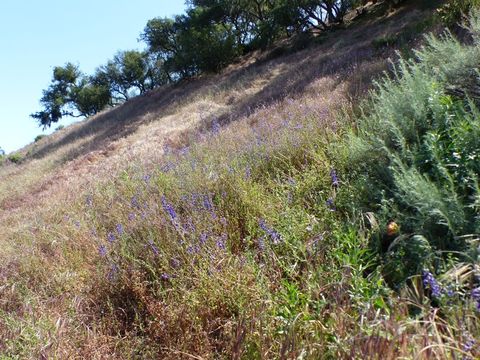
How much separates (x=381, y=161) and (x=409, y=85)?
98 centimetres

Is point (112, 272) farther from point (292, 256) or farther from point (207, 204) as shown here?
point (292, 256)

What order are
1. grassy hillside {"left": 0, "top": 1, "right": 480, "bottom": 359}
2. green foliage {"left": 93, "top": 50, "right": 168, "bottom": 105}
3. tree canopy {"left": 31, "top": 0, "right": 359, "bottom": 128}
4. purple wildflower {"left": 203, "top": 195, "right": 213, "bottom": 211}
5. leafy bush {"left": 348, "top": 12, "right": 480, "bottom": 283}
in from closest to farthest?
grassy hillside {"left": 0, "top": 1, "right": 480, "bottom": 359}
leafy bush {"left": 348, "top": 12, "right": 480, "bottom": 283}
purple wildflower {"left": 203, "top": 195, "right": 213, "bottom": 211}
tree canopy {"left": 31, "top": 0, "right": 359, "bottom": 128}
green foliage {"left": 93, "top": 50, "right": 168, "bottom": 105}

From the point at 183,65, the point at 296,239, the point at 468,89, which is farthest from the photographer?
the point at 183,65

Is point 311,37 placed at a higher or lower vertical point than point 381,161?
higher

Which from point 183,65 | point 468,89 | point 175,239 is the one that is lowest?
point 175,239

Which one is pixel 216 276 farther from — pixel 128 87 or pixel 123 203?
pixel 128 87

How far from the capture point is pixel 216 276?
2455 millimetres

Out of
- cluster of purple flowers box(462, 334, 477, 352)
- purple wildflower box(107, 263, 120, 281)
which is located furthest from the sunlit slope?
cluster of purple flowers box(462, 334, 477, 352)

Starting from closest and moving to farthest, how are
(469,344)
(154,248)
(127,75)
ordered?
(469,344), (154,248), (127,75)

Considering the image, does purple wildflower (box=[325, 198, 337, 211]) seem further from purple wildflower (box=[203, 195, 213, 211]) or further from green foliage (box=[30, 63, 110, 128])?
green foliage (box=[30, 63, 110, 128])

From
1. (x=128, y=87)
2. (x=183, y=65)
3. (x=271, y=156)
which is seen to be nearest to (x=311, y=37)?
(x=183, y=65)

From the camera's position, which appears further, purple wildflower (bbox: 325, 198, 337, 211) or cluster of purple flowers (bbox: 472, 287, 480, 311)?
purple wildflower (bbox: 325, 198, 337, 211)

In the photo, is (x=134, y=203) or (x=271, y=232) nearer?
(x=271, y=232)

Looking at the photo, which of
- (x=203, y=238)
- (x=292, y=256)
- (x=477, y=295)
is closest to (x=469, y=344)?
(x=477, y=295)
